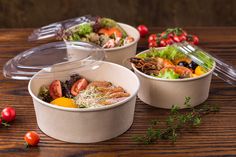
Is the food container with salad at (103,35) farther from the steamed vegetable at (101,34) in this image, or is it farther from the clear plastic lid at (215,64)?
the clear plastic lid at (215,64)

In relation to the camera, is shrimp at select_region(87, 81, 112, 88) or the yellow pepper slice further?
shrimp at select_region(87, 81, 112, 88)

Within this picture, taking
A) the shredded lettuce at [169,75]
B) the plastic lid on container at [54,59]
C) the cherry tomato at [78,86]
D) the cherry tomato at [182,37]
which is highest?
the plastic lid on container at [54,59]

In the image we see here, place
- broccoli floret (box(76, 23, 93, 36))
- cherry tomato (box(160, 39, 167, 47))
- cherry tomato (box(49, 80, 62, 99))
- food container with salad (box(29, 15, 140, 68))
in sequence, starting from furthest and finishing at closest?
cherry tomato (box(160, 39, 167, 47))
broccoli floret (box(76, 23, 93, 36))
food container with salad (box(29, 15, 140, 68))
cherry tomato (box(49, 80, 62, 99))

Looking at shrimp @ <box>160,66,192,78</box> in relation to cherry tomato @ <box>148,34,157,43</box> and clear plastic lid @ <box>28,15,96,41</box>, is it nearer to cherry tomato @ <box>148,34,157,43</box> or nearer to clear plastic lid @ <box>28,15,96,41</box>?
cherry tomato @ <box>148,34,157,43</box>

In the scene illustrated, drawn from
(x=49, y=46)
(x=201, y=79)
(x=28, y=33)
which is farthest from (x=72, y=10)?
(x=201, y=79)

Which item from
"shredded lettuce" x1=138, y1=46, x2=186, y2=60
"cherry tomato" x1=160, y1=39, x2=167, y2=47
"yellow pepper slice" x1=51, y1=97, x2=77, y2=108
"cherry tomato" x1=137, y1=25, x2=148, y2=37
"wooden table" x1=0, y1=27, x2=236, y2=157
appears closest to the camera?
"wooden table" x1=0, y1=27, x2=236, y2=157

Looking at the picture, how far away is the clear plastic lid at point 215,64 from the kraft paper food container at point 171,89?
47mm

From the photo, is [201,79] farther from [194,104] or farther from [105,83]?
[105,83]

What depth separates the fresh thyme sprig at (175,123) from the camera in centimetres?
179

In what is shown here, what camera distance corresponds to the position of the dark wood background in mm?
4211

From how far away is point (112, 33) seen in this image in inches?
98.5

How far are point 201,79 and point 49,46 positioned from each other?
2.12 feet

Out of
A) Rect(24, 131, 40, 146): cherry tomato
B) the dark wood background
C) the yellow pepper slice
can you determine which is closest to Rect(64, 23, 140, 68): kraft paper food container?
the yellow pepper slice

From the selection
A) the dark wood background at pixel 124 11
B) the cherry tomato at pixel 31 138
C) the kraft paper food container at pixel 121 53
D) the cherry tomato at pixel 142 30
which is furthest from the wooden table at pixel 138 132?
the dark wood background at pixel 124 11
